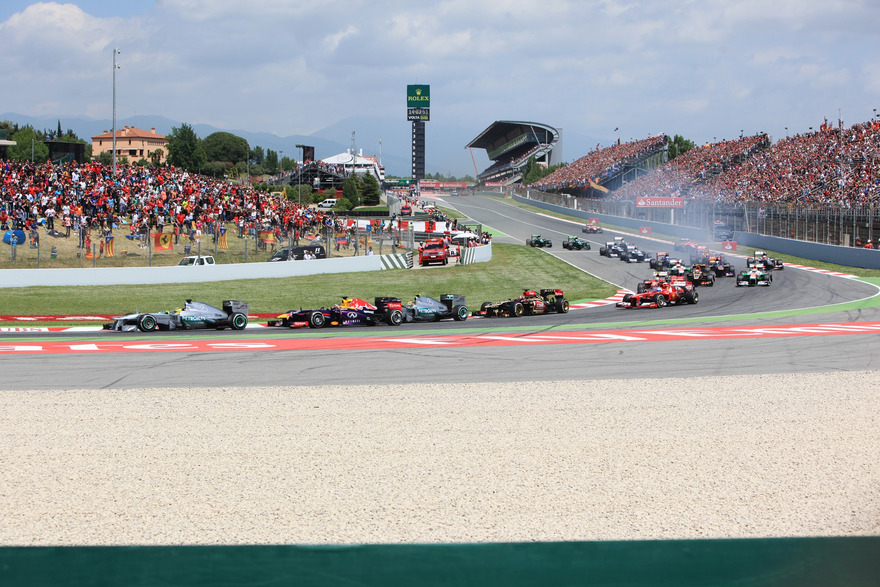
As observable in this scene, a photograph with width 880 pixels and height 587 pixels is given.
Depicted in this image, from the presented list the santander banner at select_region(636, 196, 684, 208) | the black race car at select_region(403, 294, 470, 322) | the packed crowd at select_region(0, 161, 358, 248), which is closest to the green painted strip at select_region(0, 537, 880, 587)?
the black race car at select_region(403, 294, 470, 322)

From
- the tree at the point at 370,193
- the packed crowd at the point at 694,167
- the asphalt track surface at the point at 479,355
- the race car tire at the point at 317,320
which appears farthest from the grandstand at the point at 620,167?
the race car tire at the point at 317,320

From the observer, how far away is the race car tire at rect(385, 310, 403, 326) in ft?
65.6

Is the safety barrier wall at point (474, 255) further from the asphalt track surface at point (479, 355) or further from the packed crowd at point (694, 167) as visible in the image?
the packed crowd at point (694, 167)

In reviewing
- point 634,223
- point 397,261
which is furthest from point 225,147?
point 397,261

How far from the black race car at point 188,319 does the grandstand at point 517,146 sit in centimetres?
12760

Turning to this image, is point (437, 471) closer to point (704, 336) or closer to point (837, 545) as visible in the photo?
point (837, 545)

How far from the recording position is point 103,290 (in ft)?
85.8

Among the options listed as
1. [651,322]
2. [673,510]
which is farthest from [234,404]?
[651,322]

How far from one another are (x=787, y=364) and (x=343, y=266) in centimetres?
2343

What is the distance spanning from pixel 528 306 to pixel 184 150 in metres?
73.8

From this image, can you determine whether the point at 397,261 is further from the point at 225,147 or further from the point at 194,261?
the point at 225,147

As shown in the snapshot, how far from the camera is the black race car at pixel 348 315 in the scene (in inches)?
755

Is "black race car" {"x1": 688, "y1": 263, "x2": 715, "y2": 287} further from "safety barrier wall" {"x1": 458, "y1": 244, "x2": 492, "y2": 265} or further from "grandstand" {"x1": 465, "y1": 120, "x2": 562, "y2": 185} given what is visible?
"grandstand" {"x1": 465, "y1": 120, "x2": 562, "y2": 185}

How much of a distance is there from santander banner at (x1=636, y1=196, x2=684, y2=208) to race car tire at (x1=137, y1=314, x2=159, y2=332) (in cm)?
5105
